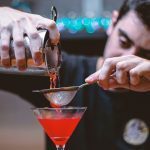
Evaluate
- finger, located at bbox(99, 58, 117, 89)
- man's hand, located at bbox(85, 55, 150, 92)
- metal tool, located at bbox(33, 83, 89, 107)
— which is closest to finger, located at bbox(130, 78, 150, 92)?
man's hand, located at bbox(85, 55, 150, 92)

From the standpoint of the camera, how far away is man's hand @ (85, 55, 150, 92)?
60.4 inches

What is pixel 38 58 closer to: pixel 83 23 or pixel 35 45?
pixel 35 45

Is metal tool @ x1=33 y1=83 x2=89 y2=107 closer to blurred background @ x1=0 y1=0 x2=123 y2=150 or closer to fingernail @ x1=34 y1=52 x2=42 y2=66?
fingernail @ x1=34 y1=52 x2=42 y2=66

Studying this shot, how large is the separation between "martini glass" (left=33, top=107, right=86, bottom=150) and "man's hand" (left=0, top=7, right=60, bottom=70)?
27 centimetres

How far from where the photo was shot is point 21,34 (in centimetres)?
131

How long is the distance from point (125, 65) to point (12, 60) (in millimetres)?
431

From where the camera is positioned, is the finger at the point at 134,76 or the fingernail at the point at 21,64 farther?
the finger at the point at 134,76

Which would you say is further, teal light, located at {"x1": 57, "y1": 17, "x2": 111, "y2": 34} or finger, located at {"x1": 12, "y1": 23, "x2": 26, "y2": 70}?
teal light, located at {"x1": 57, "y1": 17, "x2": 111, "y2": 34}

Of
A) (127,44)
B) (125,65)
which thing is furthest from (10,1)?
(125,65)

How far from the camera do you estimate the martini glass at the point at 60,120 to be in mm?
1513

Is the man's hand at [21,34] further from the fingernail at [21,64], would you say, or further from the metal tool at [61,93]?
the metal tool at [61,93]

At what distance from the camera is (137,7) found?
2.36 meters

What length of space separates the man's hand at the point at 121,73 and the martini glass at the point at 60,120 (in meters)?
0.13

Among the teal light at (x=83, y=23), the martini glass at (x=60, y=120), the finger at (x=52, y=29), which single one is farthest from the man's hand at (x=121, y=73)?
the teal light at (x=83, y=23)
